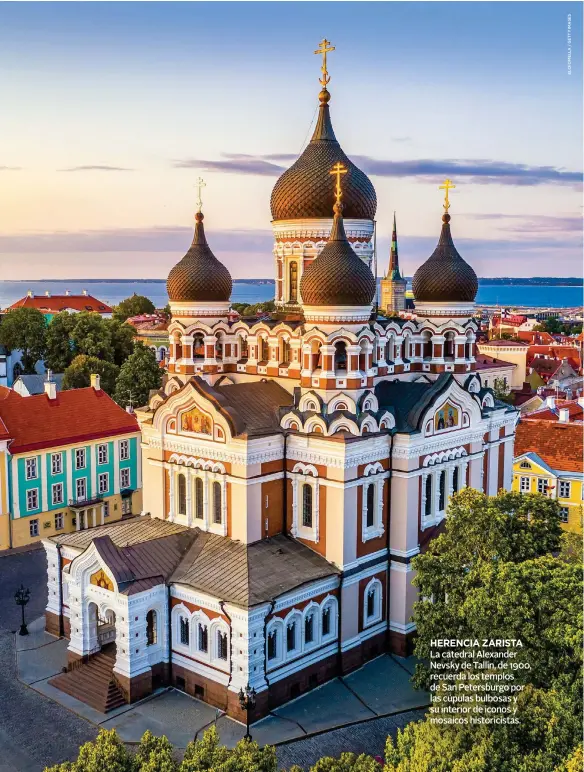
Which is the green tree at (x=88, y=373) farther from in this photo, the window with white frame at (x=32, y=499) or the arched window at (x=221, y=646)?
the arched window at (x=221, y=646)

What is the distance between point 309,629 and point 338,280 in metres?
9.85

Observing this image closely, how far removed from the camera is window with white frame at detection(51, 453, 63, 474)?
33000 mm

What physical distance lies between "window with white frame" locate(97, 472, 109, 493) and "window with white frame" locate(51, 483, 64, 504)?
197 cm

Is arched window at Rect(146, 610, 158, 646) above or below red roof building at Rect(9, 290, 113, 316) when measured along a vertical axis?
below

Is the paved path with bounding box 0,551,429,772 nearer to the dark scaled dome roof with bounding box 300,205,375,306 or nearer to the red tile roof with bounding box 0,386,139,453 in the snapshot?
the dark scaled dome roof with bounding box 300,205,375,306

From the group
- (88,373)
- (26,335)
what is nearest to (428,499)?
(88,373)

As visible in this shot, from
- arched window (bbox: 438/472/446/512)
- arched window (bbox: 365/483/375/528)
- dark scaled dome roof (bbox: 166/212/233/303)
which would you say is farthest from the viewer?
dark scaled dome roof (bbox: 166/212/233/303)

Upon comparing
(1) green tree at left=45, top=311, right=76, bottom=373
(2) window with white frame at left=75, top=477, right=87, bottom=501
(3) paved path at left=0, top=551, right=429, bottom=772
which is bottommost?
(3) paved path at left=0, top=551, right=429, bottom=772

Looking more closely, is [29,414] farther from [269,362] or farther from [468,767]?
[468,767]

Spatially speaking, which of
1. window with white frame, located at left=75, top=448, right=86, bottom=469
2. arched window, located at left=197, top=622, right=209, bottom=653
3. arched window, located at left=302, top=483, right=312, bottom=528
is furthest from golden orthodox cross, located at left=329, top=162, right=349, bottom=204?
window with white frame, located at left=75, top=448, right=86, bottom=469

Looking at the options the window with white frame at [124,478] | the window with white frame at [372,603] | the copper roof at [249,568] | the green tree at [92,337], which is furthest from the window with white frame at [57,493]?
the green tree at [92,337]

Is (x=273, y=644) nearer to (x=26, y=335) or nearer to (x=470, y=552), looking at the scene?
(x=470, y=552)

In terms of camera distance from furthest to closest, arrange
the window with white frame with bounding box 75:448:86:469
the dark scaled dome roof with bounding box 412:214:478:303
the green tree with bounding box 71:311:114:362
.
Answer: the green tree with bounding box 71:311:114:362 → the window with white frame with bounding box 75:448:86:469 → the dark scaled dome roof with bounding box 412:214:478:303

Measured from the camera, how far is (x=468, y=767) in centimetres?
1245
